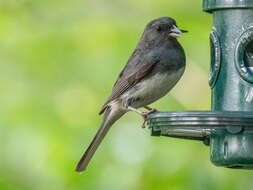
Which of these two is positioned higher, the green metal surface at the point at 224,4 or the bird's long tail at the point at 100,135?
the green metal surface at the point at 224,4

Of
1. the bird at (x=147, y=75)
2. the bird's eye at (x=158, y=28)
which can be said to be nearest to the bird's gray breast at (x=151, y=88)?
the bird at (x=147, y=75)

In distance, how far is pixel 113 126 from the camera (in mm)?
8758

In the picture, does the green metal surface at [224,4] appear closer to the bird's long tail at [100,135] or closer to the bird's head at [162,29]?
the bird's head at [162,29]

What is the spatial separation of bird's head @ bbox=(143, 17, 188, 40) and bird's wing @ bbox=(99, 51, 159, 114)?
1.04 ft

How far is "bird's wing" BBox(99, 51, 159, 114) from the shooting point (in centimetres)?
791

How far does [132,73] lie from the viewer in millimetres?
8023

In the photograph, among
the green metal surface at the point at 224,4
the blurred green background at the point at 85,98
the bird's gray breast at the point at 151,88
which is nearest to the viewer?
the green metal surface at the point at 224,4

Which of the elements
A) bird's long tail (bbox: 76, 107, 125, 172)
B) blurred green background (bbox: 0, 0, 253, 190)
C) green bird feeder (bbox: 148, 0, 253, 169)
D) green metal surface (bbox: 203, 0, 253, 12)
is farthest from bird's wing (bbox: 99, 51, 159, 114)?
green metal surface (bbox: 203, 0, 253, 12)

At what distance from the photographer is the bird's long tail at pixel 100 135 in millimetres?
7762

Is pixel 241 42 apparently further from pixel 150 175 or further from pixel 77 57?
pixel 77 57

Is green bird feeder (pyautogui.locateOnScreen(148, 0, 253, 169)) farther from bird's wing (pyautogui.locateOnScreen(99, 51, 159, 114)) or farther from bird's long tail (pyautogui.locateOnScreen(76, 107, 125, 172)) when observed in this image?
bird's long tail (pyautogui.locateOnScreen(76, 107, 125, 172))

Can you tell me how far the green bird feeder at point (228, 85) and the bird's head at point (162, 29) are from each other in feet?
2.63

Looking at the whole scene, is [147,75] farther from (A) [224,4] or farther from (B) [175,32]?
(A) [224,4]

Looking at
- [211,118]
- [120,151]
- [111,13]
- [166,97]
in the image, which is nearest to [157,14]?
[111,13]
